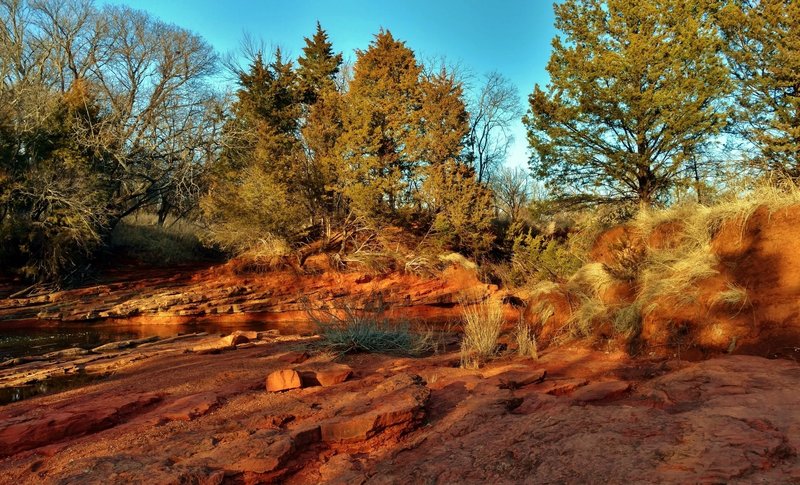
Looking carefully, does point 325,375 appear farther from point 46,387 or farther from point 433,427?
point 46,387

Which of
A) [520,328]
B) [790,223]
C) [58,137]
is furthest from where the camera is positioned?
[58,137]

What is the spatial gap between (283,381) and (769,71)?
15.5 m

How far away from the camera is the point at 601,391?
4516 millimetres

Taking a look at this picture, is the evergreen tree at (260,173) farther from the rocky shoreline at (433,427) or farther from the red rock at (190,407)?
the red rock at (190,407)

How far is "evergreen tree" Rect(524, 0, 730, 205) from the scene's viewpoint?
46.3ft

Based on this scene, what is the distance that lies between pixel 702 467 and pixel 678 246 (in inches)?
251

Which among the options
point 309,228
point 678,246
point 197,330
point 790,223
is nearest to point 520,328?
point 678,246

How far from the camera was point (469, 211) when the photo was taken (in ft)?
68.2

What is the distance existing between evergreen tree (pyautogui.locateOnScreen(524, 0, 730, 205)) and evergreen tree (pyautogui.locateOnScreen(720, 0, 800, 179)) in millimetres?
777

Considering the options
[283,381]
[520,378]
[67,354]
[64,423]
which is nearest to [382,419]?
[520,378]

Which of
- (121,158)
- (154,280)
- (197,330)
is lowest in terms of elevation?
(197,330)

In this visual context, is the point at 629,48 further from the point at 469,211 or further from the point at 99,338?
the point at 99,338

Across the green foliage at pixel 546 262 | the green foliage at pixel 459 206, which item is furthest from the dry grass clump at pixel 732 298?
the green foliage at pixel 459 206

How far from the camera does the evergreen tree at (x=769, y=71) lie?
13.7 metres
